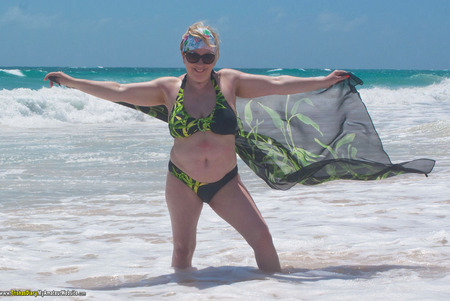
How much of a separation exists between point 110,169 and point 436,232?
584cm

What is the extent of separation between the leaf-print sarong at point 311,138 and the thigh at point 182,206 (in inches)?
31.2

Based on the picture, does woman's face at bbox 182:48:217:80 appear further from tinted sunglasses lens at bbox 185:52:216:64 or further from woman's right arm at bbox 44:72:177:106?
woman's right arm at bbox 44:72:177:106

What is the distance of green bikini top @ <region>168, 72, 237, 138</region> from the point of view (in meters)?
3.80

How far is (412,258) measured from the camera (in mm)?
4578

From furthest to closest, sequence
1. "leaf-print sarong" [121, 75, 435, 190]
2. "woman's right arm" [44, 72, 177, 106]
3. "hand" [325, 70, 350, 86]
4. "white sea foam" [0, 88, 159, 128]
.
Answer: "white sea foam" [0, 88, 159, 128] < "leaf-print sarong" [121, 75, 435, 190] < "hand" [325, 70, 350, 86] < "woman's right arm" [44, 72, 177, 106]

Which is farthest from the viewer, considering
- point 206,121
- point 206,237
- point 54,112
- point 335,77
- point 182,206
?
point 54,112

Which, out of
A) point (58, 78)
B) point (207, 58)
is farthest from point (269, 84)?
point (58, 78)

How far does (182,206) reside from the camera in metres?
3.94

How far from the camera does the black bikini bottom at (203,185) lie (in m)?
3.89

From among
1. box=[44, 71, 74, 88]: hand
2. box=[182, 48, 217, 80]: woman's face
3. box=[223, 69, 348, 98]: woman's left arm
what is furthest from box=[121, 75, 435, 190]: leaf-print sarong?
box=[44, 71, 74, 88]: hand

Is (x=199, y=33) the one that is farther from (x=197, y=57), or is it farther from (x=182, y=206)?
(x=182, y=206)

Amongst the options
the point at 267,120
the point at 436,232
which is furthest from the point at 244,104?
the point at 436,232

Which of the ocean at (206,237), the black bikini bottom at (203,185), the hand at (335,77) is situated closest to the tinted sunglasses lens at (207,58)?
the black bikini bottom at (203,185)

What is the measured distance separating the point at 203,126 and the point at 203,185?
39 cm
